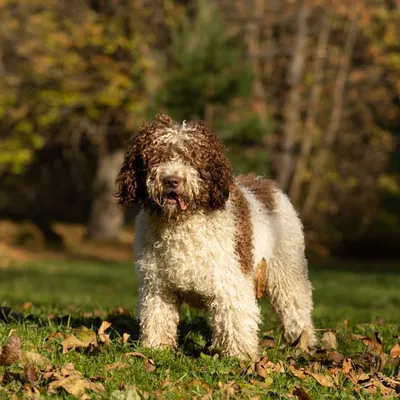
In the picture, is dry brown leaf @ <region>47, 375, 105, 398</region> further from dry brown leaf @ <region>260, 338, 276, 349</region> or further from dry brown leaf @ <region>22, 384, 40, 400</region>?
dry brown leaf @ <region>260, 338, 276, 349</region>

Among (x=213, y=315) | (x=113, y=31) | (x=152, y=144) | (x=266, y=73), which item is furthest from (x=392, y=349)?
(x=266, y=73)

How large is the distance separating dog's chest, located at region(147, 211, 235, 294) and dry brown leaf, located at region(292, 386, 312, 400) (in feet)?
3.76

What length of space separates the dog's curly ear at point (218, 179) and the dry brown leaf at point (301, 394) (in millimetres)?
1457

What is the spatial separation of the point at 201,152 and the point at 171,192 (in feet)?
1.21

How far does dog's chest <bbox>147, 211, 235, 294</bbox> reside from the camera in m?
5.34

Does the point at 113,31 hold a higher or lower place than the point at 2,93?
higher

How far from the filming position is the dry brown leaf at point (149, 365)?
192 inches

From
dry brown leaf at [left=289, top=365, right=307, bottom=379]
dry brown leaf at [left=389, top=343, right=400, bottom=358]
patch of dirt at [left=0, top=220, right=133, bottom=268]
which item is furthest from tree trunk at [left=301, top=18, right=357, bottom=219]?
dry brown leaf at [left=289, top=365, right=307, bottom=379]

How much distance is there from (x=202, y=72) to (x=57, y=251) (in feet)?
26.9

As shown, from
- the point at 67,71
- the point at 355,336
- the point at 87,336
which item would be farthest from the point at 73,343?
the point at 67,71

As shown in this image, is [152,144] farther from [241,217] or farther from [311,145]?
[311,145]

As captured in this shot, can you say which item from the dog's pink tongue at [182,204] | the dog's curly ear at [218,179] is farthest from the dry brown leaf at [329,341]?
the dog's pink tongue at [182,204]

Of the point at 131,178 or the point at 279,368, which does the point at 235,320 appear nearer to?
the point at 279,368

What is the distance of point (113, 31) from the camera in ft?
77.2
